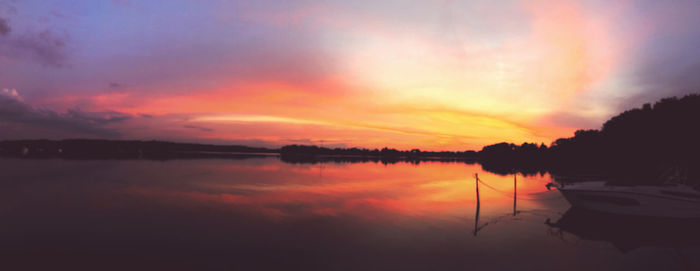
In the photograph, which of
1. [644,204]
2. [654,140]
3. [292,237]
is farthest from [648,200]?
[654,140]

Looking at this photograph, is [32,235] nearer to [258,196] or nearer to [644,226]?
[258,196]

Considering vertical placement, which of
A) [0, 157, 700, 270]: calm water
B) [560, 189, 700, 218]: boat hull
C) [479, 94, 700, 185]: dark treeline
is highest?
[479, 94, 700, 185]: dark treeline

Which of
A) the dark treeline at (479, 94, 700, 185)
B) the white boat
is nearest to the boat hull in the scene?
the white boat

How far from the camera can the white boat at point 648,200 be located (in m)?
18.5

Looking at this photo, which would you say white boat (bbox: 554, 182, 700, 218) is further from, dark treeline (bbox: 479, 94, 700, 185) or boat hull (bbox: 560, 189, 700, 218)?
dark treeline (bbox: 479, 94, 700, 185)

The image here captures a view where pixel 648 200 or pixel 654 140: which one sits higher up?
pixel 654 140

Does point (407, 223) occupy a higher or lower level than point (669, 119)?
lower

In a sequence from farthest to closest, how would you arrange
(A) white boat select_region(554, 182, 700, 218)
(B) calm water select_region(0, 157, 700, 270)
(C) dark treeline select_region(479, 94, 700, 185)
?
(C) dark treeline select_region(479, 94, 700, 185) → (A) white boat select_region(554, 182, 700, 218) → (B) calm water select_region(0, 157, 700, 270)

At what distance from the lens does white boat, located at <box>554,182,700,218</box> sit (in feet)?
60.8

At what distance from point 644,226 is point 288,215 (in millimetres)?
21407

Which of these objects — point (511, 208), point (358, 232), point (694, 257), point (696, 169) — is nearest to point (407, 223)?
point (358, 232)

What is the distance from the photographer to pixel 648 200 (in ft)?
61.3

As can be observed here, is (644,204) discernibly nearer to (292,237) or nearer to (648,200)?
(648,200)

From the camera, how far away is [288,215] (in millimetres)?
20812
